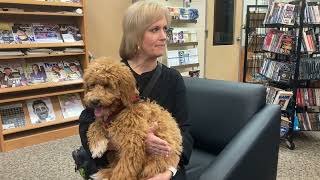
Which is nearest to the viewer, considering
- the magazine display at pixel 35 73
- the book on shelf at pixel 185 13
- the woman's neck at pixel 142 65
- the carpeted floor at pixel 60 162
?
the woman's neck at pixel 142 65

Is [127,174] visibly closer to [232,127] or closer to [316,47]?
[232,127]

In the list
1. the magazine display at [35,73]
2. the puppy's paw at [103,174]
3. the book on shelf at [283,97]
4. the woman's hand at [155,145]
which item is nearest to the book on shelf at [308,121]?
the book on shelf at [283,97]

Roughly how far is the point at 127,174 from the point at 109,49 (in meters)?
3.18

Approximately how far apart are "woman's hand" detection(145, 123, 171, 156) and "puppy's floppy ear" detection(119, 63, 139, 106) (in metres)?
0.15

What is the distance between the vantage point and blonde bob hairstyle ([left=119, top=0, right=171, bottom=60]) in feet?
4.52

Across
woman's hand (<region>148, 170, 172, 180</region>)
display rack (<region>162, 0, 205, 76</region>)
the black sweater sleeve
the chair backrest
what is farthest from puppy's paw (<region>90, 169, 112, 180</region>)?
display rack (<region>162, 0, 205, 76</region>)

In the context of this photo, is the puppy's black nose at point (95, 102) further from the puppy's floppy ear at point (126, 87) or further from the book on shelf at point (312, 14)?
the book on shelf at point (312, 14)

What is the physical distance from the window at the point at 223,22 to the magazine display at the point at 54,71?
3.07 meters

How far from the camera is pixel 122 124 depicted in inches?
46.3

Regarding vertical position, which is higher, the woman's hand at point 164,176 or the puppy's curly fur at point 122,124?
the puppy's curly fur at point 122,124

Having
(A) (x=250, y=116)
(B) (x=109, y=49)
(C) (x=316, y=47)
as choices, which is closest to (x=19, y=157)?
(B) (x=109, y=49)

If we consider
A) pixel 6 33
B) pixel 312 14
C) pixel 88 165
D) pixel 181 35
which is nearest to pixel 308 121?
pixel 312 14

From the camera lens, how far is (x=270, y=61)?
12.1ft

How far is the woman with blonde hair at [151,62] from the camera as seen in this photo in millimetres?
1378
